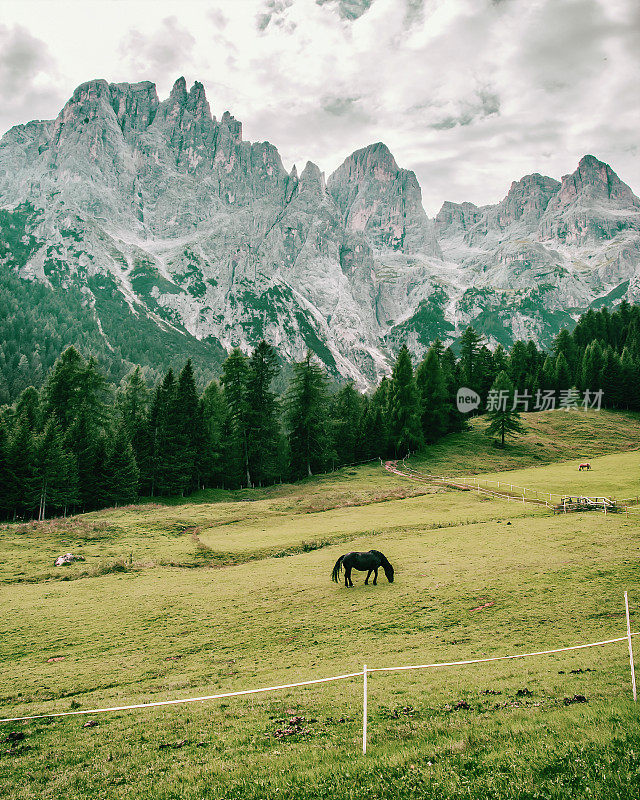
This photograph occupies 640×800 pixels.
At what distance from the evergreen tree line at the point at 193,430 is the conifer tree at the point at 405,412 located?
0.66ft

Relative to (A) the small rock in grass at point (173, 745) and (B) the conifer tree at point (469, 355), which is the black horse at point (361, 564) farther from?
(B) the conifer tree at point (469, 355)

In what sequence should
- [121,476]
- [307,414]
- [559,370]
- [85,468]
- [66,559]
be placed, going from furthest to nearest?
[559,370] < [307,414] < [85,468] < [121,476] < [66,559]

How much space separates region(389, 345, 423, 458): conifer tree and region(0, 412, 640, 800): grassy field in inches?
1608

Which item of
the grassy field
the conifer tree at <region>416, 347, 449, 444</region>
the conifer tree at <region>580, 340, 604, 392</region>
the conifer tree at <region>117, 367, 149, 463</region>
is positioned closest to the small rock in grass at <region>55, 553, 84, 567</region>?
the grassy field

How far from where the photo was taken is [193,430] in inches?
2724

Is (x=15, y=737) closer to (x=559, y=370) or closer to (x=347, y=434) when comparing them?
(x=347, y=434)

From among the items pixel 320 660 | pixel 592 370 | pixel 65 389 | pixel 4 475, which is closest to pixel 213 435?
pixel 65 389

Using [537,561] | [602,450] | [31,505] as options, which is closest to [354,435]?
[602,450]

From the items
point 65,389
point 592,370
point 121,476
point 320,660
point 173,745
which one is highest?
point 592,370

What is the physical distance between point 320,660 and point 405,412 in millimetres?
65802

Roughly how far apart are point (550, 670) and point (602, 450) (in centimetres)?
7859

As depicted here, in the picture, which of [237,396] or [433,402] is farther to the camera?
[433,402]

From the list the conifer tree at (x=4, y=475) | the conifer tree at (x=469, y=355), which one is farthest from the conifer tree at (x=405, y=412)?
the conifer tree at (x=4, y=475)

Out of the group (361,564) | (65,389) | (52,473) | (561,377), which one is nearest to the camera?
(361,564)
